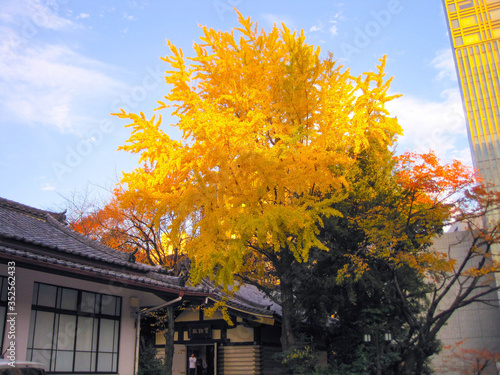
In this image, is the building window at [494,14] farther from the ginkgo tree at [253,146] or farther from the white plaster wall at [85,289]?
the white plaster wall at [85,289]

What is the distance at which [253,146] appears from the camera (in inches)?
283

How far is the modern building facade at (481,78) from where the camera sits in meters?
43.6

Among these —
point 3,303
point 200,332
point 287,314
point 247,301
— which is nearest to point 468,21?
point 247,301

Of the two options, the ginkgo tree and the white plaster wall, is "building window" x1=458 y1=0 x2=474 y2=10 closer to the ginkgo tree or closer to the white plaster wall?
the ginkgo tree

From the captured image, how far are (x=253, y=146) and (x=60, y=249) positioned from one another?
4283mm

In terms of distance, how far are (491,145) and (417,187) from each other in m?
39.4

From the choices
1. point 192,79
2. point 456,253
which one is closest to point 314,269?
point 192,79

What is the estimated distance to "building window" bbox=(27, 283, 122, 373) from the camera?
301 inches

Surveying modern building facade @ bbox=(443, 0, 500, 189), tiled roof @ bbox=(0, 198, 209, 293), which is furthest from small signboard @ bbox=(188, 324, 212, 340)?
modern building facade @ bbox=(443, 0, 500, 189)

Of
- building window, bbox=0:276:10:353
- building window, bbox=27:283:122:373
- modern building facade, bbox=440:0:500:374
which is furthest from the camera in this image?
modern building facade, bbox=440:0:500:374

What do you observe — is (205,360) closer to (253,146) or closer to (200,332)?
(200,332)

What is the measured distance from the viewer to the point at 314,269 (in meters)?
11.3

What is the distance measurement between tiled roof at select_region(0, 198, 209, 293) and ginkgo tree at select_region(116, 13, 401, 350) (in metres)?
1.64

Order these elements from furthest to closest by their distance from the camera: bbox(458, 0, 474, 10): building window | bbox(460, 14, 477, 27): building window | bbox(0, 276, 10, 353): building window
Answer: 1. bbox(458, 0, 474, 10): building window
2. bbox(460, 14, 477, 27): building window
3. bbox(0, 276, 10, 353): building window
